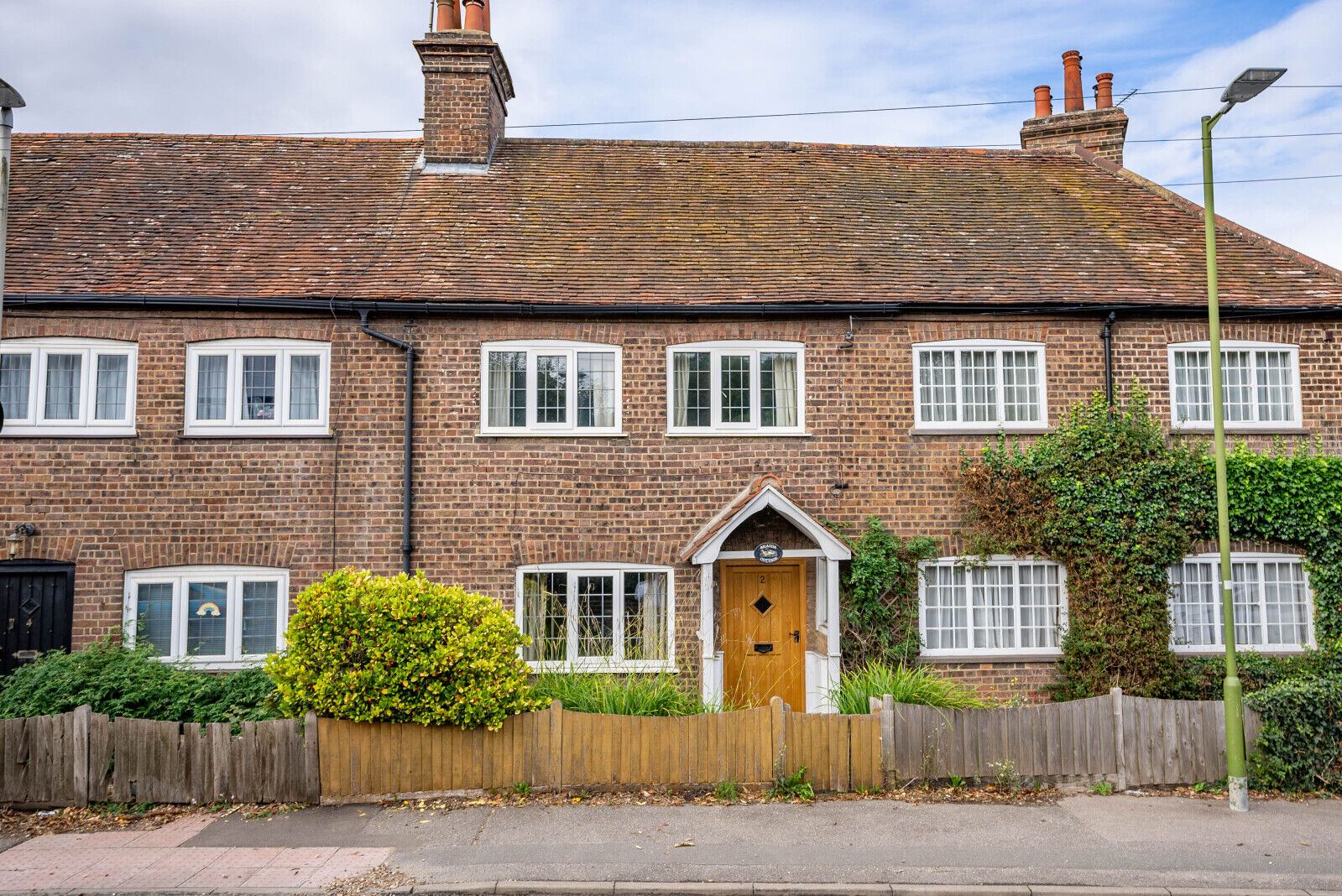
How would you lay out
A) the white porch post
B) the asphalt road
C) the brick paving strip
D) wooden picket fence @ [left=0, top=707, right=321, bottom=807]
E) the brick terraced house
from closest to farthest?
the brick paving strip < the asphalt road < wooden picket fence @ [left=0, top=707, right=321, bottom=807] < the white porch post < the brick terraced house

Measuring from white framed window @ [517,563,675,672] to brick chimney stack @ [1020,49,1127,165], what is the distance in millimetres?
11560

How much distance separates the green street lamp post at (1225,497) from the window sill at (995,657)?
2.66 meters

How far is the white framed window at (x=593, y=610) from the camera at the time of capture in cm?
1107

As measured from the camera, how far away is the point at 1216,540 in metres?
11.1

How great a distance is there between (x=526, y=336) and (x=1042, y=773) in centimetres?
806

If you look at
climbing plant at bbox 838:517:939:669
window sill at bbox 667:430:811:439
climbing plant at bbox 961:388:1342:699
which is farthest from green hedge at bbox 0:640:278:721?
climbing plant at bbox 961:388:1342:699

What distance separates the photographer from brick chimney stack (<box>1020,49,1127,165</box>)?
15531mm

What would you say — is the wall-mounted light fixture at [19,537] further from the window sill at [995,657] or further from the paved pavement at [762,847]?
the window sill at [995,657]

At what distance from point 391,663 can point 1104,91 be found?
15753 mm

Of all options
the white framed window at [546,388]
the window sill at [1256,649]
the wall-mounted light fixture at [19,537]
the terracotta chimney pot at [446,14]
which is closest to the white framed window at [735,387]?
the white framed window at [546,388]

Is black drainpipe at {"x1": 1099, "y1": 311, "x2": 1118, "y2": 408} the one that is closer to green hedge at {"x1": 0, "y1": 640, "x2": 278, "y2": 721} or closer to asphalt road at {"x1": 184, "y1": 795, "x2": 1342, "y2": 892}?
asphalt road at {"x1": 184, "y1": 795, "x2": 1342, "y2": 892}

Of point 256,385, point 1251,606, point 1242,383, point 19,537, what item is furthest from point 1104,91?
point 19,537

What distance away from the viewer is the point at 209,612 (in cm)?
1098

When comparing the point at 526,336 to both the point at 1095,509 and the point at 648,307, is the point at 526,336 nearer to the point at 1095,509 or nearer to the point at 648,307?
the point at 648,307
